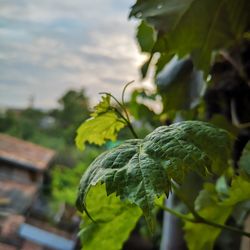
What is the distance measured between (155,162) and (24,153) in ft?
4.21

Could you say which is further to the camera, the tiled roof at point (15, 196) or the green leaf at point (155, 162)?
the tiled roof at point (15, 196)

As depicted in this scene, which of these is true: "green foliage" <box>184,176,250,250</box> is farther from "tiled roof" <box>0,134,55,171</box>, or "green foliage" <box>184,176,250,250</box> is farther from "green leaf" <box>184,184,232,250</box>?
"tiled roof" <box>0,134,55,171</box>

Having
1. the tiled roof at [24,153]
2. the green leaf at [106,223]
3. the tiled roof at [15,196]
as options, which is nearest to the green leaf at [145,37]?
the green leaf at [106,223]

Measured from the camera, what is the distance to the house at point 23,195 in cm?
105

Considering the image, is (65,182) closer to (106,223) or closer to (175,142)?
(106,223)

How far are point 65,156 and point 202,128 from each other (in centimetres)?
135

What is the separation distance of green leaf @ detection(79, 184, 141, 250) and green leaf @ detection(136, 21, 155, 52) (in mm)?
140

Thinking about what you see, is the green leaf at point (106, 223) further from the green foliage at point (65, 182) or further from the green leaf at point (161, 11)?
the green foliage at point (65, 182)

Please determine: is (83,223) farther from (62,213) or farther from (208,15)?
(62,213)

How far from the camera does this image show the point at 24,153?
1.47 metres

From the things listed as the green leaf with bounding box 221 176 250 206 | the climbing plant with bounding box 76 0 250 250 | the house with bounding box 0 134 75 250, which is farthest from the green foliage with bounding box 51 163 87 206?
the green leaf with bounding box 221 176 250 206

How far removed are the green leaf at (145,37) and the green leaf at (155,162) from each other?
159 mm

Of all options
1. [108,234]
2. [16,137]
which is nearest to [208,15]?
[108,234]

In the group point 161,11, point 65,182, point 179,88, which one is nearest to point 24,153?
point 65,182
